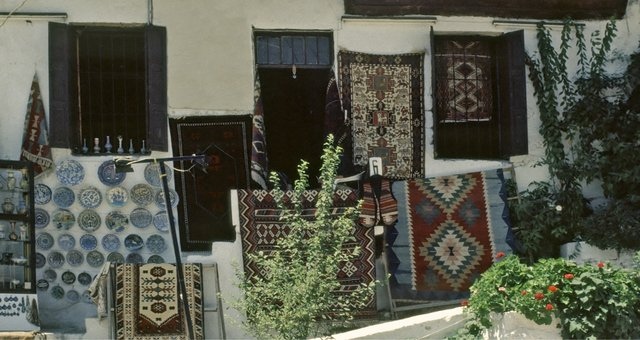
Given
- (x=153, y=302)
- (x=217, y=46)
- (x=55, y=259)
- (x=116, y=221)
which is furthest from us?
(x=217, y=46)

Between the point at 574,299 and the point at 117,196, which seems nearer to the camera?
the point at 574,299

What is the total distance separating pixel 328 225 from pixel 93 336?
3.19 m

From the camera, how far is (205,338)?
14.5m

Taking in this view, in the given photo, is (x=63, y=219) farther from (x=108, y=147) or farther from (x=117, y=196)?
(x=108, y=147)

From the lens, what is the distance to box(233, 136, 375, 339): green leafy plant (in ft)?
39.9

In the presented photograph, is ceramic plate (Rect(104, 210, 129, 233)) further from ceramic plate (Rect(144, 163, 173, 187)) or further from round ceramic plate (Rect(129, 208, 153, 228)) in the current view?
ceramic plate (Rect(144, 163, 173, 187))

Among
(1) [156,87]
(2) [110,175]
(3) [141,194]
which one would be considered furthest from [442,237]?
(2) [110,175]

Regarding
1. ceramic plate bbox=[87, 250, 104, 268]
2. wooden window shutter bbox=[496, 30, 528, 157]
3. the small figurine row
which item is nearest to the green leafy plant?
ceramic plate bbox=[87, 250, 104, 268]

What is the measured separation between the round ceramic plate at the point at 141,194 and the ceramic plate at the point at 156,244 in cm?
38

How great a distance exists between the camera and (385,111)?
50.6 ft

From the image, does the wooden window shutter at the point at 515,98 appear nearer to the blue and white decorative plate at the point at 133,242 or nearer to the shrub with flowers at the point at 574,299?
the shrub with flowers at the point at 574,299

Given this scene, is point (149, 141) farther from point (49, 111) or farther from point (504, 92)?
point (504, 92)

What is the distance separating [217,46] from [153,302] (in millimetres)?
3007

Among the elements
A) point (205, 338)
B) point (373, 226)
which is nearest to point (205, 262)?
point (205, 338)
